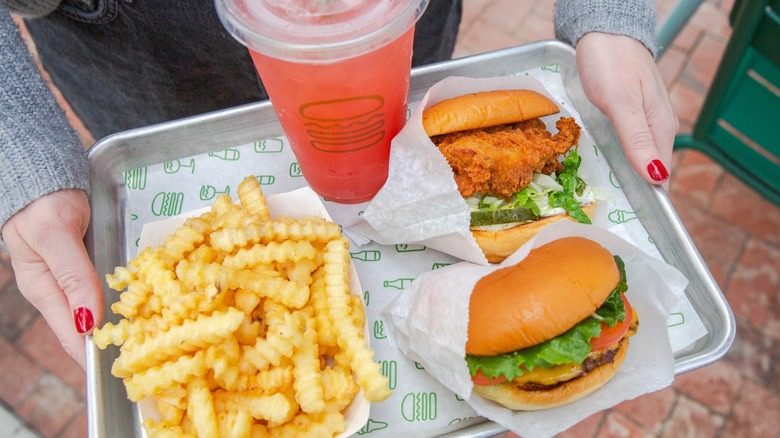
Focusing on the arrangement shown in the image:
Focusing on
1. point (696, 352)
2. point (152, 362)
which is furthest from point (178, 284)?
point (696, 352)

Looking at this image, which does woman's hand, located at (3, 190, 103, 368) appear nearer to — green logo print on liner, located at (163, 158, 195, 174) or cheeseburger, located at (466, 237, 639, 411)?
green logo print on liner, located at (163, 158, 195, 174)

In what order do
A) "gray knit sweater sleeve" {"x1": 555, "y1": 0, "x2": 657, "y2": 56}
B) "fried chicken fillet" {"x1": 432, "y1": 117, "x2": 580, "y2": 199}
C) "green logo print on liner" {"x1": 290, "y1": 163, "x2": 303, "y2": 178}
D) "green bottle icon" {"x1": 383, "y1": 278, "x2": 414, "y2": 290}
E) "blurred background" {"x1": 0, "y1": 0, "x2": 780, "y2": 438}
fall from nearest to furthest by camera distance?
"fried chicken fillet" {"x1": 432, "y1": 117, "x2": 580, "y2": 199}
"green bottle icon" {"x1": 383, "y1": 278, "x2": 414, "y2": 290}
"gray knit sweater sleeve" {"x1": 555, "y1": 0, "x2": 657, "y2": 56}
"green logo print on liner" {"x1": 290, "y1": 163, "x2": 303, "y2": 178}
"blurred background" {"x1": 0, "y1": 0, "x2": 780, "y2": 438}

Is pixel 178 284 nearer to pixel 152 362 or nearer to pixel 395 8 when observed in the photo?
pixel 152 362

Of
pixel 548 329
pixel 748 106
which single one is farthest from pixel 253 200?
pixel 748 106

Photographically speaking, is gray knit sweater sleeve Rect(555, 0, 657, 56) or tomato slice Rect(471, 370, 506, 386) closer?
tomato slice Rect(471, 370, 506, 386)

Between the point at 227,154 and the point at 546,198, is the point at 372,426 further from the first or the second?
the point at 227,154

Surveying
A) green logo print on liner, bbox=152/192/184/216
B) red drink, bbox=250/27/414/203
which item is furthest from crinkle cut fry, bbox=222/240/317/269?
green logo print on liner, bbox=152/192/184/216

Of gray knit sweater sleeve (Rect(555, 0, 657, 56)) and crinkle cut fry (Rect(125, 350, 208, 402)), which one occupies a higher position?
gray knit sweater sleeve (Rect(555, 0, 657, 56))
